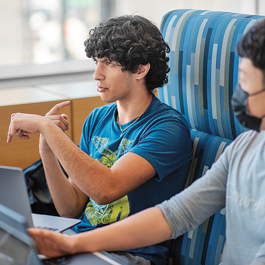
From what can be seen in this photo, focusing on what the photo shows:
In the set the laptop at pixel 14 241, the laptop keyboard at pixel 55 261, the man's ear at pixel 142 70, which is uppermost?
the man's ear at pixel 142 70

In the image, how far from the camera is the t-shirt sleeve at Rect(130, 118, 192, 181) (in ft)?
3.72

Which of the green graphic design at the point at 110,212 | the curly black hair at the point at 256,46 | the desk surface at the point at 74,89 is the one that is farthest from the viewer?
the desk surface at the point at 74,89

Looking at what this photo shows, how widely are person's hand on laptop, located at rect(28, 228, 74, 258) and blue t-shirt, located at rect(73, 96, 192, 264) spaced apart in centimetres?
37

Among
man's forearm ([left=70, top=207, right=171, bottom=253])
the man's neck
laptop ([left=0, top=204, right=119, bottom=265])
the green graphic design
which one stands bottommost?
the green graphic design

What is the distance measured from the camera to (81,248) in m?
0.87

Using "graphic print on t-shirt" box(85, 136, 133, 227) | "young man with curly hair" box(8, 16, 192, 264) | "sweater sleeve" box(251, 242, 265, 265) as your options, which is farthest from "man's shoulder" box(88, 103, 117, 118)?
"sweater sleeve" box(251, 242, 265, 265)

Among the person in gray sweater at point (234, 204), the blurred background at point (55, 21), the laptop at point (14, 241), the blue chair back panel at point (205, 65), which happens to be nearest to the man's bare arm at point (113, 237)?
the person in gray sweater at point (234, 204)

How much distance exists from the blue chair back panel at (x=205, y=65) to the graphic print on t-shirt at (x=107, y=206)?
257 millimetres

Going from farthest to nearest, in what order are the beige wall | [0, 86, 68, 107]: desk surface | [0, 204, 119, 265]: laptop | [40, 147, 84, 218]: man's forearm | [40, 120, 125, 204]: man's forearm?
the beige wall, [0, 86, 68, 107]: desk surface, [40, 147, 84, 218]: man's forearm, [40, 120, 125, 204]: man's forearm, [0, 204, 119, 265]: laptop

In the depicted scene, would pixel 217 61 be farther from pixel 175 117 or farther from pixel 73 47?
pixel 73 47

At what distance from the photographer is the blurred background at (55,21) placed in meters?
2.42

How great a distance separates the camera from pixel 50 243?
0.83m

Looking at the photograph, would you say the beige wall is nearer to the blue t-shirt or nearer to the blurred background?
the blurred background

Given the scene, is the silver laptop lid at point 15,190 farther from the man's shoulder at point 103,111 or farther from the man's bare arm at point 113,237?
the man's shoulder at point 103,111
